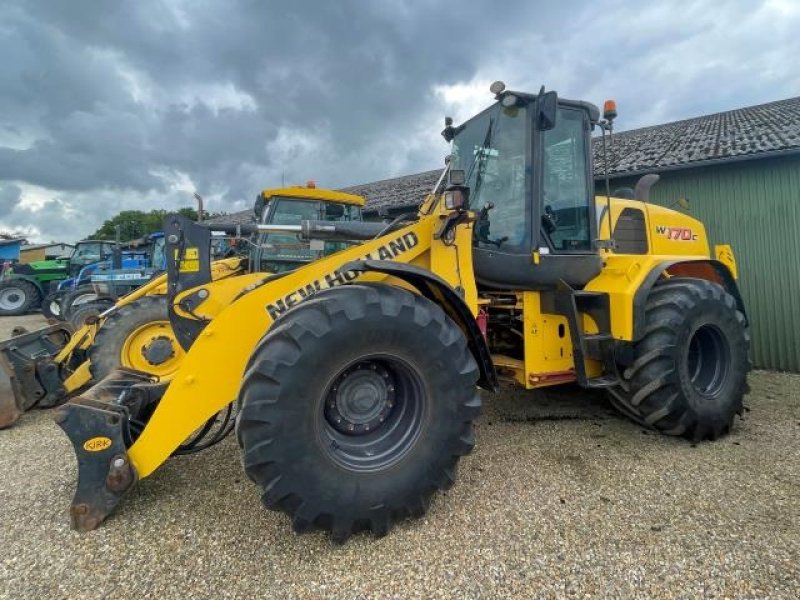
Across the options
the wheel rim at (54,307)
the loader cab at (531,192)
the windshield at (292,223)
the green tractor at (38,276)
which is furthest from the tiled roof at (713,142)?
the green tractor at (38,276)

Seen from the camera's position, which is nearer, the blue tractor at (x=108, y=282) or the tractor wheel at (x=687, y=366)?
the tractor wheel at (x=687, y=366)

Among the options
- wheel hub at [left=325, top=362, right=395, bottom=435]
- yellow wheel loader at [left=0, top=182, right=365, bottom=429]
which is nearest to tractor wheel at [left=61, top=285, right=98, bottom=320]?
yellow wheel loader at [left=0, top=182, right=365, bottom=429]

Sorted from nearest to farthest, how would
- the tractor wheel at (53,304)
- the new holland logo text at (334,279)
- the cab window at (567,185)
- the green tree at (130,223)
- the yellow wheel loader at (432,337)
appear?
1. the yellow wheel loader at (432,337)
2. the new holland logo text at (334,279)
3. the cab window at (567,185)
4. the tractor wheel at (53,304)
5. the green tree at (130,223)

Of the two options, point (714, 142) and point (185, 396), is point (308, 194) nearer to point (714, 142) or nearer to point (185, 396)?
point (185, 396)

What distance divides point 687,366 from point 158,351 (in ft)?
17.1

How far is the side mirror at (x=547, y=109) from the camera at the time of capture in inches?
135

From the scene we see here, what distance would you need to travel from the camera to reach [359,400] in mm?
2730

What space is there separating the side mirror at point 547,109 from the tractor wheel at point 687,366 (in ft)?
5.59

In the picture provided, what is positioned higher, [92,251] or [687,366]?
[92,251]

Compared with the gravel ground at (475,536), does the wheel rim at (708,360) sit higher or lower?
higher

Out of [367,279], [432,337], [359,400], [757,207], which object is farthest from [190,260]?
[757,207]

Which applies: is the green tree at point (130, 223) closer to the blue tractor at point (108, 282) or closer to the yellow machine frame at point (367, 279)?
the blue tractor at point (108, 282)

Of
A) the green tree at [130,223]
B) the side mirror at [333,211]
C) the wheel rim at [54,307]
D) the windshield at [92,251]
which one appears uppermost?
the green tree at [130,223]

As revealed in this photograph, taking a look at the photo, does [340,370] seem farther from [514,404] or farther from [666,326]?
[514,404]
